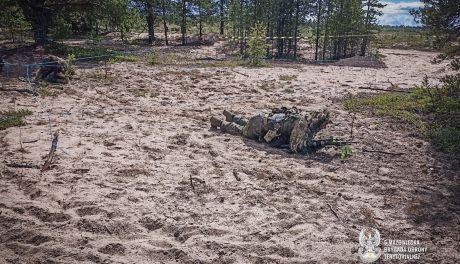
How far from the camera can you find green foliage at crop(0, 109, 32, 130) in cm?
899

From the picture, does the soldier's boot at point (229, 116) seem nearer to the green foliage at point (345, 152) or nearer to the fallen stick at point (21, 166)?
the green foliage at point (345, 152)

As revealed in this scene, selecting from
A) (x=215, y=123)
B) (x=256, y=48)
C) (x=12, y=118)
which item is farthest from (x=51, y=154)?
(x=256, y=48)

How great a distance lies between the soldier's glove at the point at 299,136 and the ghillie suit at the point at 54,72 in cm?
1070

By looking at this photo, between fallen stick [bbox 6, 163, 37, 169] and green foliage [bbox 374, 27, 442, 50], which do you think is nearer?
fallen stick [bbox 6, 163, 37, 169]

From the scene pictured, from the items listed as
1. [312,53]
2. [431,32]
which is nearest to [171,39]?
[312,53]

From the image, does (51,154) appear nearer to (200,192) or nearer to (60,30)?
(200,192)

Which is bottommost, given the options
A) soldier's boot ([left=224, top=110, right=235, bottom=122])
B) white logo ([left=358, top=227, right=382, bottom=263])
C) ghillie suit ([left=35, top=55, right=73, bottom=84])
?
white logo ([left=358, top=227, right=382, bottom=263])

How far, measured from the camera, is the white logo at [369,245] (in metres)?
4.89

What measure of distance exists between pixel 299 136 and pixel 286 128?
53 cm

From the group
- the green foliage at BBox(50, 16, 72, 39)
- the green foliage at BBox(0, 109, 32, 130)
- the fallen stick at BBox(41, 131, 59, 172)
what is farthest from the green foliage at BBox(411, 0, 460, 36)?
the green foliage at BBox(50, 16, 72, 39)

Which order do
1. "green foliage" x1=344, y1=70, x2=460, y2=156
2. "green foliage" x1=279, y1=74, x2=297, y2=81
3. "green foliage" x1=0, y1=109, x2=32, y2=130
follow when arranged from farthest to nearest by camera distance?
"green foliage" x1=279, y1=74, x2=297, y2=81
"green foliage" x1=344, y1=70, x2=460, y2=156
"green foliage" x1=0, y1=109, x2=32, y2=130

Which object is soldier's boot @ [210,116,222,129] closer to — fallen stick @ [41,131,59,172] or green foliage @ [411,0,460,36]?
fallen stick @ [41,131,59,172]

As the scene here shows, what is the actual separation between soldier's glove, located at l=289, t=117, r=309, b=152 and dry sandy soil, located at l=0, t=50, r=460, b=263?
0.34 metres

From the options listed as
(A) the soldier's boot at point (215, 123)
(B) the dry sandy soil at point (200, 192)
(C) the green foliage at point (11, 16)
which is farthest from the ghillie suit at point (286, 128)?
(C) the green foliage at point (11, 16)
